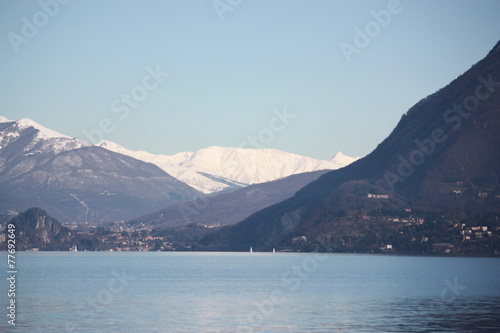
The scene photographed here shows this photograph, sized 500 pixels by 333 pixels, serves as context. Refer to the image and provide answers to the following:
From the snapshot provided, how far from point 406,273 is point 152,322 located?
114116 mm

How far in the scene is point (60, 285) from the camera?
14962 centimetres

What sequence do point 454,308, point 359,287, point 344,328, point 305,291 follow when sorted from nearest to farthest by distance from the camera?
1. point 344,328
2. point 454,308
3. point 305,291
4. point 359,287

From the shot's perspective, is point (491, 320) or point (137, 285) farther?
point (137, 285)

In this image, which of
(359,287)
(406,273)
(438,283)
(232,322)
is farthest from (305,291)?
(406,273)

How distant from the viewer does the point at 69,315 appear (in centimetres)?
9838

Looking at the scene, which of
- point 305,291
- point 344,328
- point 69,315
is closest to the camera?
point 344,328

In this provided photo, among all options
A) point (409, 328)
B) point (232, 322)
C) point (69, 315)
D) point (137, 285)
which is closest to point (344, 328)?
point (409, 328)

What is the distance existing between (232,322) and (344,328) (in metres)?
14.0

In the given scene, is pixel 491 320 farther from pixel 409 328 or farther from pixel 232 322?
pixel 232 322

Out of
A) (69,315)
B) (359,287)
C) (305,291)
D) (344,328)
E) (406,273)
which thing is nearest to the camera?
(344,328)

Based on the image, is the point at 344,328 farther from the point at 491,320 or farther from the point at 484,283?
the point at 484,283

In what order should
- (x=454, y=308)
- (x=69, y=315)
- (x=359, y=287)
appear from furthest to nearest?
(x=359, y=287) < (x=454, y=308) < (x=69, y=315)

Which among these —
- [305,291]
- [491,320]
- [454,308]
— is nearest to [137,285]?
[305,291]

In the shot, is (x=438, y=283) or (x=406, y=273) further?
(x=406, y=273)
